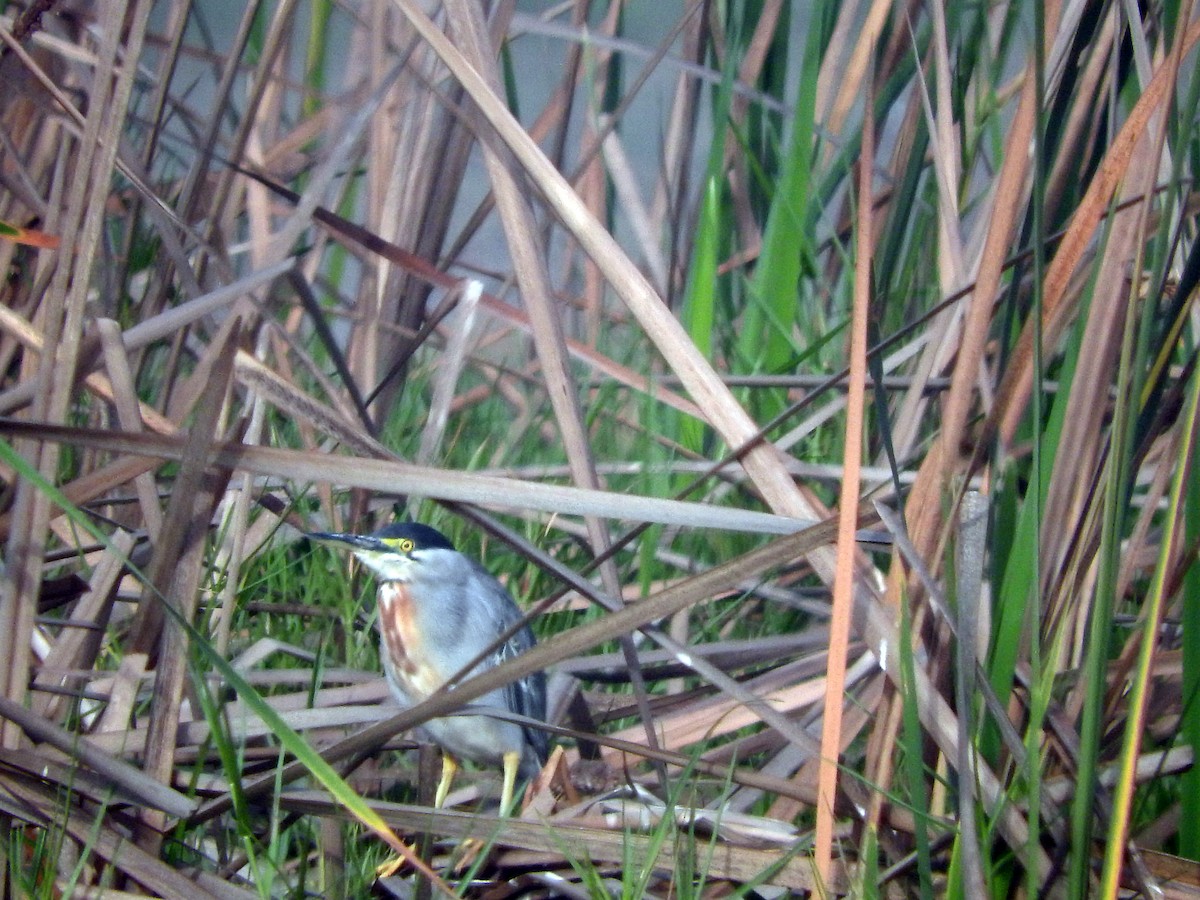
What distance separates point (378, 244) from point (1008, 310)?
844 mm

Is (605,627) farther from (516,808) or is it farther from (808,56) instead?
(808,56)

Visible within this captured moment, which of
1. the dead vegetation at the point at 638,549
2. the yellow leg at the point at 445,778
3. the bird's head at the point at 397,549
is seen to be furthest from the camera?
the bird's head at the point at 397,549

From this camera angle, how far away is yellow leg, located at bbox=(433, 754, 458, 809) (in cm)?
184

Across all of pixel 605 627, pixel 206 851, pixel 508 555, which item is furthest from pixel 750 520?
pixel 508 555

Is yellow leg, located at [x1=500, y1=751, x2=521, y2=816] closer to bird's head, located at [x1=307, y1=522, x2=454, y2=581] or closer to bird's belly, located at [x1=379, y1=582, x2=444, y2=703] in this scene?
bird's belly, located at [x1=379, y1=582, x2=444, y2=703]

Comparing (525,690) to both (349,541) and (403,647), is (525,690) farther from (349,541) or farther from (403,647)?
(349,541)

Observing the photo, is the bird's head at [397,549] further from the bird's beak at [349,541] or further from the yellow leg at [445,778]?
the yellow leg at [445,778]

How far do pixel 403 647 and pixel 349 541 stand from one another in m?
0.19

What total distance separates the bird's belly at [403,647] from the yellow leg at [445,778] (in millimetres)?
141

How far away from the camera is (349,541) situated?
191cm

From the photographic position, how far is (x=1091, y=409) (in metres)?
1.35

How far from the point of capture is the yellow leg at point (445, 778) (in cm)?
184

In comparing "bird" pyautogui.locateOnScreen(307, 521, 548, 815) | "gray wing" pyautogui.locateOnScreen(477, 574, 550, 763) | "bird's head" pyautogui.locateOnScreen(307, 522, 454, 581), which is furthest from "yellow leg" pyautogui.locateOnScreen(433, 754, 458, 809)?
"bird's head" pyautogui.locateOnScreen(307, 522, 454, 581)

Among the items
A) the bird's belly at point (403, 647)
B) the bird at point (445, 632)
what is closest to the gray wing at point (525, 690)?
the bird at point (445, 632)
